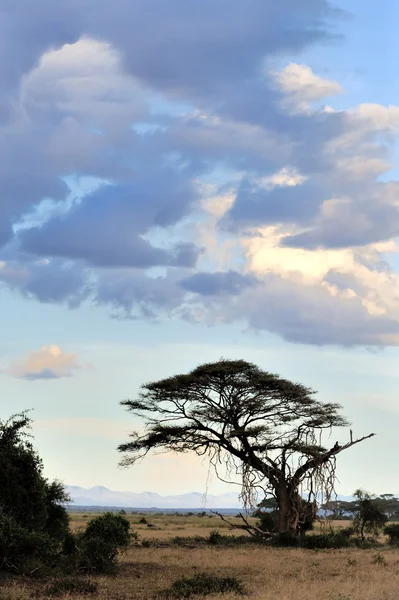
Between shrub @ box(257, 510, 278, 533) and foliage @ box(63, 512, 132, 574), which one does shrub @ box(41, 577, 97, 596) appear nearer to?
foliage @ box(63, 512, 132, 574)

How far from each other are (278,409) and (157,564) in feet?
58.7

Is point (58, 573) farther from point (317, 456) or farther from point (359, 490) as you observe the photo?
point (359, 490)

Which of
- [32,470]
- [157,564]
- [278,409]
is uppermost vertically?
[278,409]

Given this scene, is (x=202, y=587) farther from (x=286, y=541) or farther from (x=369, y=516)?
(x=369, y=516)

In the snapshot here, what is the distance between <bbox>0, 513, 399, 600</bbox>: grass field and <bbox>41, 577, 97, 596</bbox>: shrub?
1.06ft

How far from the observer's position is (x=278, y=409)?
4319cm

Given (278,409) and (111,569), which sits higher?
(278,409)

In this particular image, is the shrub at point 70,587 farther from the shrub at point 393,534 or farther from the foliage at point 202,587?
the shrub at point 393,534

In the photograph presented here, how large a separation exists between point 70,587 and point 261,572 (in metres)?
7.69

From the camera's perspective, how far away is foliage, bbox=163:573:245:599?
19.1 metres

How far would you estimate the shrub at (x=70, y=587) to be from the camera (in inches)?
729

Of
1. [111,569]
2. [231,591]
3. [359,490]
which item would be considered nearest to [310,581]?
[231,591]

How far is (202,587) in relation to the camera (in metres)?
19.7

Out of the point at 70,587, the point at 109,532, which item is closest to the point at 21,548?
the point at 70,587
